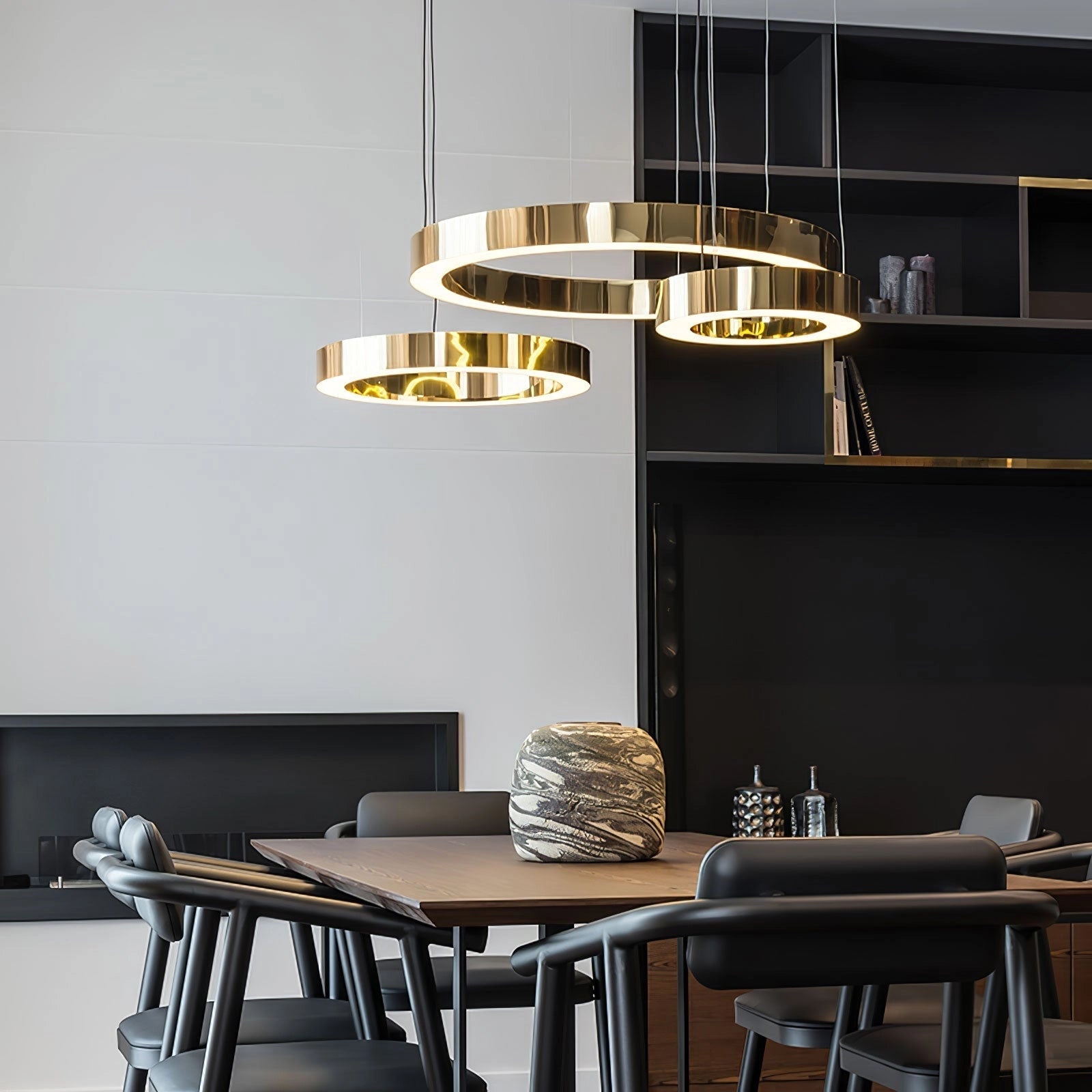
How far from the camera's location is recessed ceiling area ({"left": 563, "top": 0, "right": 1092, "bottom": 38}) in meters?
4.72

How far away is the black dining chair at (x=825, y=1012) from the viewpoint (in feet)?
8.66

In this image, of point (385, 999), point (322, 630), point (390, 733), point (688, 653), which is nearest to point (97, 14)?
point (322, 630)

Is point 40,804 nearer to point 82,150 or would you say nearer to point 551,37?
point 82,150

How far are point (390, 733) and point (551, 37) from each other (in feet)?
7.05

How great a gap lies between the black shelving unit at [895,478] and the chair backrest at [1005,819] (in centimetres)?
139

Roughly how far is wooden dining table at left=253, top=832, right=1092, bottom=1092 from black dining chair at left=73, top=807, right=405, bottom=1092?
0.15m

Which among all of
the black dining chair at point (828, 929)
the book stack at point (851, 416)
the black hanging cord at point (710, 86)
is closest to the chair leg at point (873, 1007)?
the black dining chair at point (828, 929)

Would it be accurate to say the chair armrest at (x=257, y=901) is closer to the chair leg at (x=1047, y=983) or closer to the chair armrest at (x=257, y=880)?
the chair armrest at (x=257, y=880)

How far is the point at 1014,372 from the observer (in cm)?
514

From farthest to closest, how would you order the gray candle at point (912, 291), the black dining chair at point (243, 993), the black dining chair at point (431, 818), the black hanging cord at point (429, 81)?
the gray candle at point (912, 291), the black hanging cord at point (429, 81), the black dining chair at point (431, 818), the black dining chair at point (243, 993)

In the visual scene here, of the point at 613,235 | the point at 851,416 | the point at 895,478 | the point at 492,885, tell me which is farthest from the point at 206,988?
the point at 895,478

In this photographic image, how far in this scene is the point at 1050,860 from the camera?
285cm

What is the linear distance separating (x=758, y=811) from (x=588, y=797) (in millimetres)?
2291

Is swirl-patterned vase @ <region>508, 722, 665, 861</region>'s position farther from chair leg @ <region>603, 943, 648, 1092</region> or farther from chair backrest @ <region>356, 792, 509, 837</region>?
chair backrest @ <region>356, 792, 509, 837</region>
